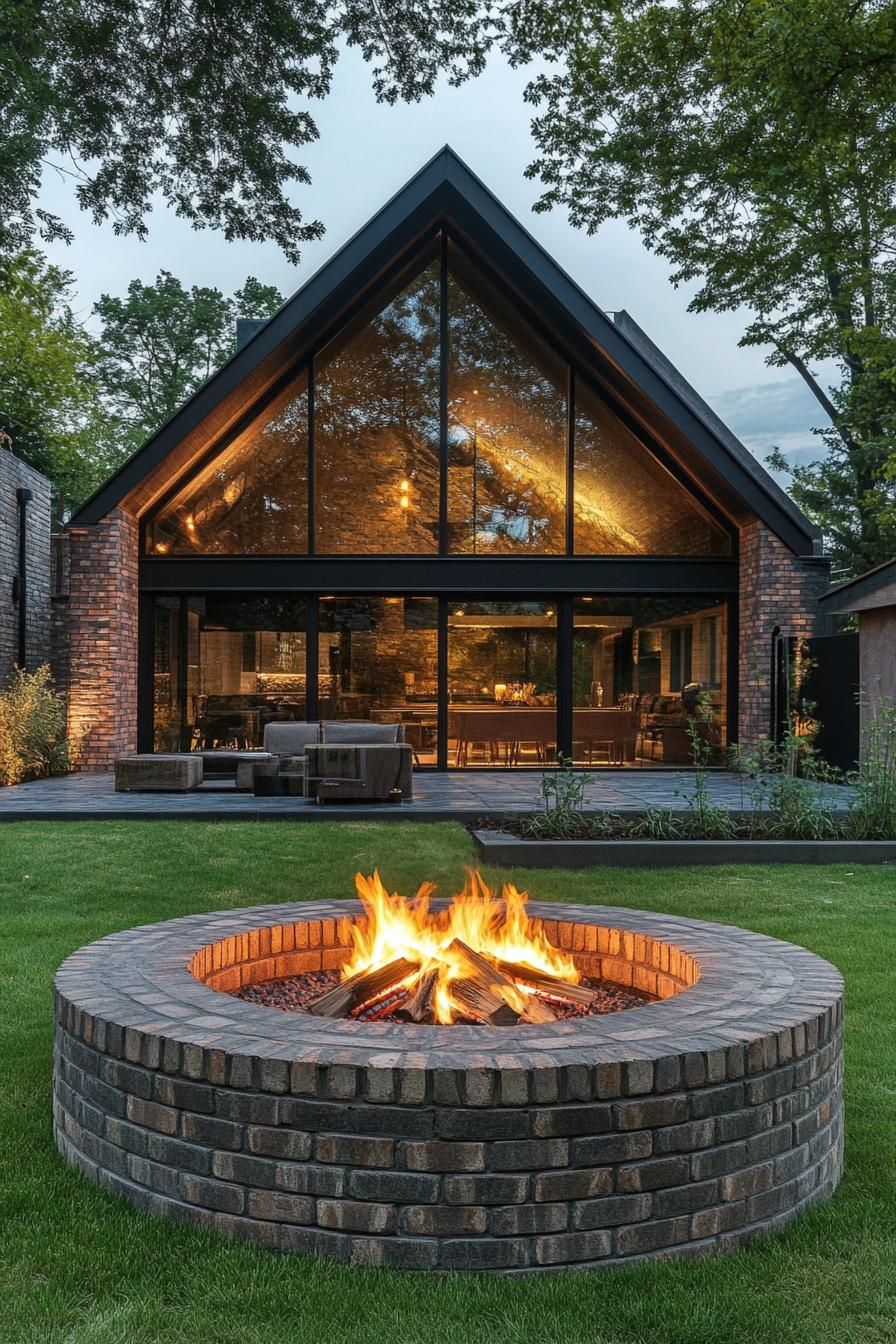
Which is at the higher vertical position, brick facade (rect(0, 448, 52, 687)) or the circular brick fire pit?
brick facade (rect(0, 448, 52, 687))

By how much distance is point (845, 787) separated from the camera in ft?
38.7

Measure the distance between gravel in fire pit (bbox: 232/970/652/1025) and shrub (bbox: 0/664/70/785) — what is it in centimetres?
954

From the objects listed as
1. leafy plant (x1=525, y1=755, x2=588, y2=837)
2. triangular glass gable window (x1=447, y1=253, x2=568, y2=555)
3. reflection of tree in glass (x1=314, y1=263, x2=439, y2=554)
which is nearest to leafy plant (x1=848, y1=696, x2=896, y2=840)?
leafy plant (x1=525, y1=755, x2=588, y2=837)

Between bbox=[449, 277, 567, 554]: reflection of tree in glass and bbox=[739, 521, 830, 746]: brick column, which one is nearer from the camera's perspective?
bbox=[739, 521, 830, 746]: brick column

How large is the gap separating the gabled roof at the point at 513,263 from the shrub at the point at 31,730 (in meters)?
2.39

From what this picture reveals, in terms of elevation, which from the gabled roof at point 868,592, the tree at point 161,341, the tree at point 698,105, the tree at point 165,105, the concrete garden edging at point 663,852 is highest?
the tree at point 161,341

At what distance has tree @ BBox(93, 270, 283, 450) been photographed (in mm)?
35719

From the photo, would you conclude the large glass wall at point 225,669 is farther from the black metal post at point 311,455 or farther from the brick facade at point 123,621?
the black metal post at point 311,455

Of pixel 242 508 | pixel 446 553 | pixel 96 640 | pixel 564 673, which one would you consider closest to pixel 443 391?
pixel 446 553

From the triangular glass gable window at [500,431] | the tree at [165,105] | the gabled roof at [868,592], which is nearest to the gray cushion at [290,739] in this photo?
the triangular glass gable window at [500,431]

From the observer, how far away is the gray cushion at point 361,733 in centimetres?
1168

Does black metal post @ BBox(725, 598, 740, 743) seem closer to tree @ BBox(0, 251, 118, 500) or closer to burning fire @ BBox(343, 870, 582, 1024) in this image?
burning fire @ BBox(343, 870, 582, 1024)

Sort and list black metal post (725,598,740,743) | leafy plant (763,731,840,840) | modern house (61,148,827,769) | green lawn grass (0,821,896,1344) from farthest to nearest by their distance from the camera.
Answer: black metal post (725,598,740,743) → modern house (61,148,827,769) → leafy plant (763,731,840,840) → green lawn grass (0,821,896,1344)

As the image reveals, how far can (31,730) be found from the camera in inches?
499
